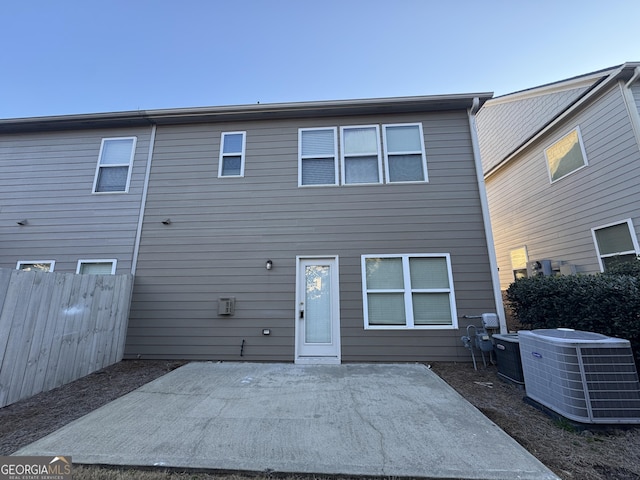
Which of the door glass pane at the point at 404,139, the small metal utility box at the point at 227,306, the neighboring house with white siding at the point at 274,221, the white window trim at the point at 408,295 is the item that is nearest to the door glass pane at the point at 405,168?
the neighboring house with white siding at the point at 274,221

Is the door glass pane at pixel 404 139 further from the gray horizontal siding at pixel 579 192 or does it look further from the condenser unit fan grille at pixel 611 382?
the condenser unit fan grille at pixel 611 382

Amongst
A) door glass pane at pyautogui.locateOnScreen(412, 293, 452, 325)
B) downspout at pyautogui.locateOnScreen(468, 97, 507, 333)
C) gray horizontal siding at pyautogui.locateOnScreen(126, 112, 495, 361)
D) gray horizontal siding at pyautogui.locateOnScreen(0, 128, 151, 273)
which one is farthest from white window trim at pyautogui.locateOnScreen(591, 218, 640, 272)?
gray horizontal siding at pyautogui.locateOnScreen(0, 128, 151, 273)

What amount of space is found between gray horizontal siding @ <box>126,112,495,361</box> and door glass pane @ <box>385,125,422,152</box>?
8.5 inches

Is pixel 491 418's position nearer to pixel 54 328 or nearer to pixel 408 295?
pixel 408 295

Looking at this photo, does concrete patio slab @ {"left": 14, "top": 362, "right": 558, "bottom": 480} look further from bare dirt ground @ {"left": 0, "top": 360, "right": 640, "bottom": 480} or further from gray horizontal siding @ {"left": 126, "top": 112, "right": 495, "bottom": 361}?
gray horizontal siding @ {"left": 126, "top": 112, "right": 495, "bottom": 361}

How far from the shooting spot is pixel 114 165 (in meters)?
6.01

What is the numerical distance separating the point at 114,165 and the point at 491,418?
8420 millimetres

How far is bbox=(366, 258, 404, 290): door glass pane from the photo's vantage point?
5.07 m

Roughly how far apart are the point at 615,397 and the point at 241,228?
5842mm

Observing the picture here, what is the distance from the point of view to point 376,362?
4.77 meters

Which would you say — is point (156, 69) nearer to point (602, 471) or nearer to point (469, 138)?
point (469, 138)

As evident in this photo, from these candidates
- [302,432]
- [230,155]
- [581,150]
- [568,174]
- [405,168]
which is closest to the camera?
[302,432]

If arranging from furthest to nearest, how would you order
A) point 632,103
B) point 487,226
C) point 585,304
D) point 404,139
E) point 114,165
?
point 114,165 < point 404,139 < point 632,103 < point 487,226 < point 585,304

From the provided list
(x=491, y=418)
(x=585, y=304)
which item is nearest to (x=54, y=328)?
(x=491, y=418)
